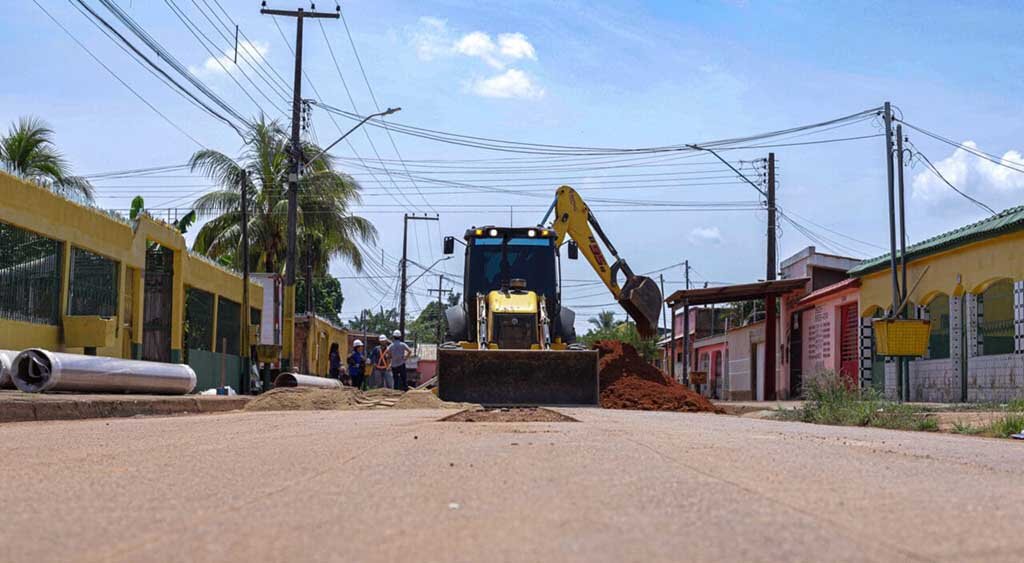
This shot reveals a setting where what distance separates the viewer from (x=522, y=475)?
6238 millimetres

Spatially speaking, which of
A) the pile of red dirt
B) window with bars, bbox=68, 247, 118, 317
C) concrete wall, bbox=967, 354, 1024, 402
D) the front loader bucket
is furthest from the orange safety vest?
concrete wall, bbox=967, 354, 1024, 402

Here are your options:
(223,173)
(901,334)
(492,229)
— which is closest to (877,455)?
(492,229)

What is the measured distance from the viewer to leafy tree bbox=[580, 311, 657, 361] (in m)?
62.0

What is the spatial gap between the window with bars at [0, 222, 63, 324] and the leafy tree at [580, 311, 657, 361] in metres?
36.7

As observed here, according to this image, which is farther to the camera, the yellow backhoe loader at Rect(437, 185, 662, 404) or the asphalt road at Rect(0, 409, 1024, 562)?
the yellow backhoe loader at Rect(437, 185, 662, 404)

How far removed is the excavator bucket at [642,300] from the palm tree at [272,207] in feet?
50.3

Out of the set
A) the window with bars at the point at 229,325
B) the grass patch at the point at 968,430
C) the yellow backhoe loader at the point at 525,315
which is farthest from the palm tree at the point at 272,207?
the grass patch at the point at 968,430

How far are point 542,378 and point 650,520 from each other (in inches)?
536

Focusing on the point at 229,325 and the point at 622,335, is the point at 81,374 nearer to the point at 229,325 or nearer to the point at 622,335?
the point at 229,325

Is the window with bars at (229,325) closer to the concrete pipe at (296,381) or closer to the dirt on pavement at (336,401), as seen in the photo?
the concrete pipe at (296,381)

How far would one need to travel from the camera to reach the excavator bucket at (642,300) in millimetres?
25328

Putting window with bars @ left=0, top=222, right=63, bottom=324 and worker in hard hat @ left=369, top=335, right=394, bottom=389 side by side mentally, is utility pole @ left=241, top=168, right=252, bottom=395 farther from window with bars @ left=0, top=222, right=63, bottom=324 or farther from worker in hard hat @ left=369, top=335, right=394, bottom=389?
window with bars @ left=0, top=222, right=63, bottom=324

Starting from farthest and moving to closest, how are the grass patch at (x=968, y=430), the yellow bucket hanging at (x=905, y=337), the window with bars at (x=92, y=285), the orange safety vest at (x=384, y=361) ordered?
the orange safety vest at (x=384, y=361)
the yellow bucket hanging at (x=905, y=337)
the window with bars at (x=92, y=285)
the grass patch at (x=968, y=430)

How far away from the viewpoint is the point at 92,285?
871 inches
